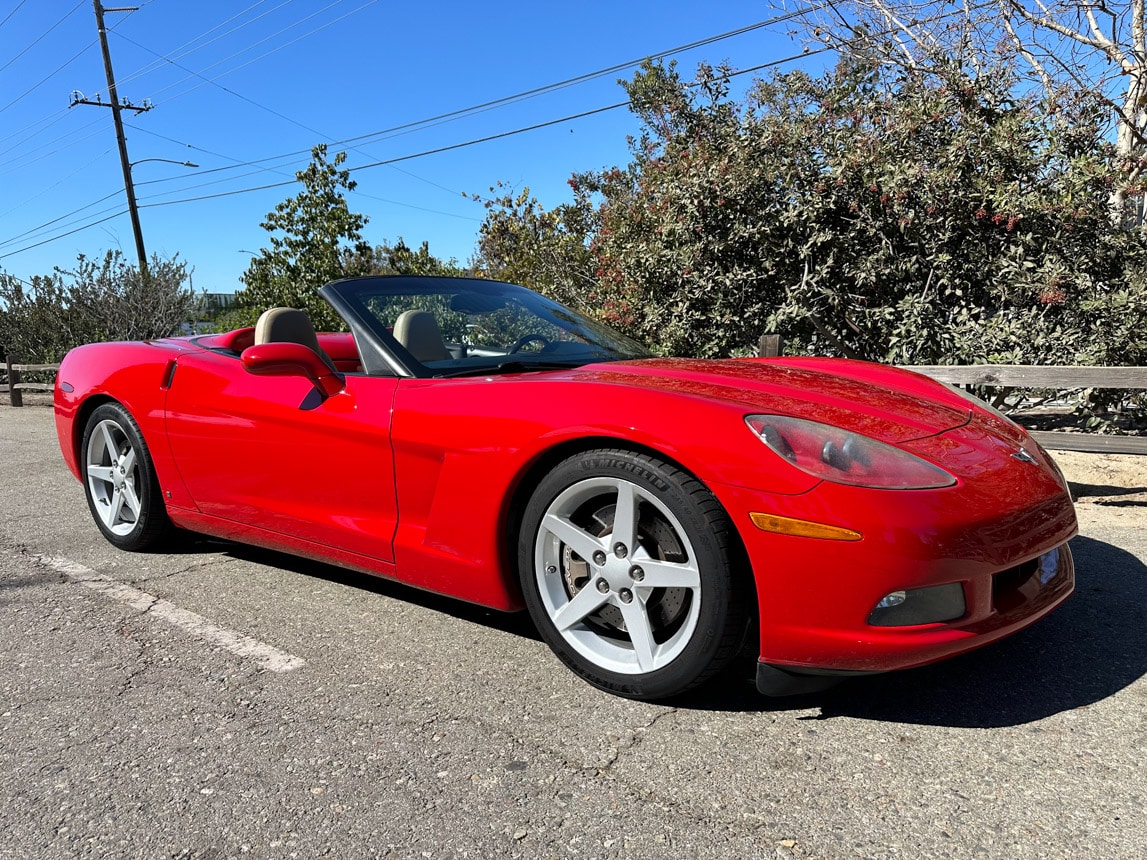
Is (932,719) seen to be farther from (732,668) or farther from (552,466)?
(552,466)

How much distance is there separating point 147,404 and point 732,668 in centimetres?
281

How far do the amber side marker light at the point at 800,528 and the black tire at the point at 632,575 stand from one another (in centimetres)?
11

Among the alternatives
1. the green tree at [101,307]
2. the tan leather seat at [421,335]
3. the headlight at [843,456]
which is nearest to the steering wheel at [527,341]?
the tan leather seat at [421,335]

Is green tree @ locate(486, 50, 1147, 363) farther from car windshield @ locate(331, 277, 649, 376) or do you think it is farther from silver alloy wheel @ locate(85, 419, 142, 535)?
silver alloy wheel @ locate(85, 419, 142, 535)

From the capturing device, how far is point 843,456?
2.15 meters

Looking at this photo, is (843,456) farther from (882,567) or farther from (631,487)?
(631,487)

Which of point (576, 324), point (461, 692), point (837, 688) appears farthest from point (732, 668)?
point (576, 324)

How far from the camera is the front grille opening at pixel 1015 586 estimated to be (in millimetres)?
2205

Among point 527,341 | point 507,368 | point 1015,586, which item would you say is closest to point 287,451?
point 507,368

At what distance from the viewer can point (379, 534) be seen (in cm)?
288

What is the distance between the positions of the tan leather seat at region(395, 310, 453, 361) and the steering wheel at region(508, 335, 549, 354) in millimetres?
271

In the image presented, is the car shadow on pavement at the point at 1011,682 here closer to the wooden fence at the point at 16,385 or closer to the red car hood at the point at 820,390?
the red car hood at the point at 820,390

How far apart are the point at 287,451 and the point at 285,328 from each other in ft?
2.57

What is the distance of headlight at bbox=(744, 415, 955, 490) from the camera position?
210 cm
